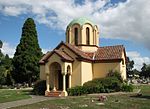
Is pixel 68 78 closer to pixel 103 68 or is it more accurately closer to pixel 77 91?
pixel 77 91

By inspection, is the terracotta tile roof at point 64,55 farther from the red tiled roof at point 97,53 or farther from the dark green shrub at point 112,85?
the dark green shrub at point 112,85

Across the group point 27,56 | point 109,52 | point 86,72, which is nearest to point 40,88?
point 86,72

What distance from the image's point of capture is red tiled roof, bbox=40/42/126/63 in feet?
117

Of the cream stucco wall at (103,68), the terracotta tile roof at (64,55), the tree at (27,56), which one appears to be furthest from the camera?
the tree at (27,56)

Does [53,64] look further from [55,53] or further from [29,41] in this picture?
[29,41]

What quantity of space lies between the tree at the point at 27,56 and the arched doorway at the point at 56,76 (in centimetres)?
1848

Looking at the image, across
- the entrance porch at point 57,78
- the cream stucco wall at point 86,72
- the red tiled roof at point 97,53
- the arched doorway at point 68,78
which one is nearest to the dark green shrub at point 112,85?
the cream stucco wall at point 86,72

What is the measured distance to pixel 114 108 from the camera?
20188 mm

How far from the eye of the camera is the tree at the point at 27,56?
182 ft

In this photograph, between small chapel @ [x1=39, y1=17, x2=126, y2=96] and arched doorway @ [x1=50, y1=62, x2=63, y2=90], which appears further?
arched doorway @ [x1=50, y1=62, x2=63, y2=90]

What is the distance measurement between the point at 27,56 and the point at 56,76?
62.5ft

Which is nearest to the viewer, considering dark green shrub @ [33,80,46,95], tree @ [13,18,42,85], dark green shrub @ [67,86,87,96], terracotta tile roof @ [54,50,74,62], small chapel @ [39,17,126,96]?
dark green shrub @ [67,86,87,96]

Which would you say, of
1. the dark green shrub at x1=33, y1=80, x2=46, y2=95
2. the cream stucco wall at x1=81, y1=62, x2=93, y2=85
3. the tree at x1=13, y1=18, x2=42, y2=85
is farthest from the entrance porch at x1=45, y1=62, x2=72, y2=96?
the tree at x1=13, y1=18, x2=42, y2=85

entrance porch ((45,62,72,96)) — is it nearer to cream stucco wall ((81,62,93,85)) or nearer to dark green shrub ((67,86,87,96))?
dark green shrub ((67,86,87,96))
